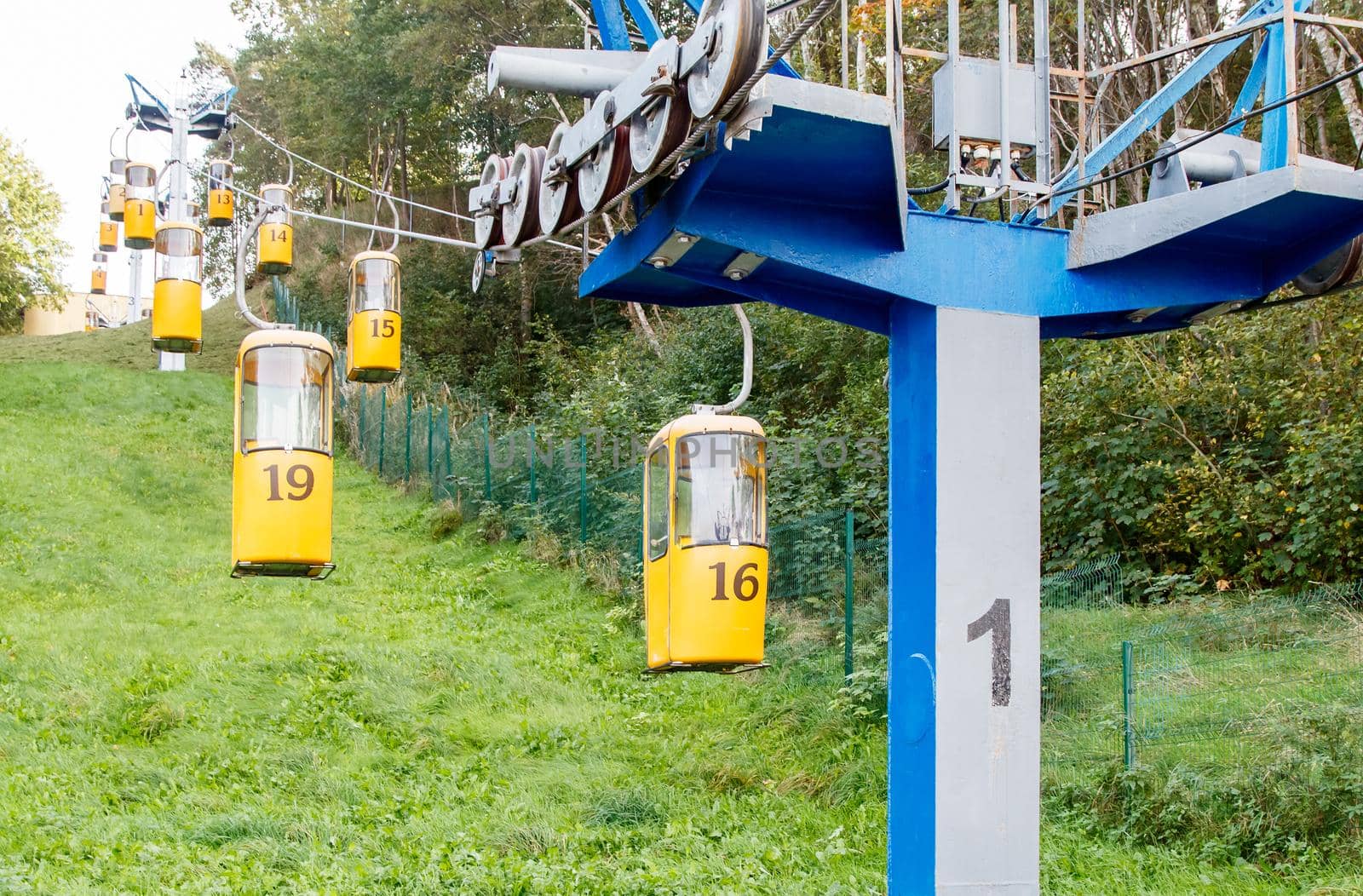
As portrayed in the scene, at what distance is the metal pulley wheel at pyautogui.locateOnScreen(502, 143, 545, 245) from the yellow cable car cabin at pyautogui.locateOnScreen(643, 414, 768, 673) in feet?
5.09

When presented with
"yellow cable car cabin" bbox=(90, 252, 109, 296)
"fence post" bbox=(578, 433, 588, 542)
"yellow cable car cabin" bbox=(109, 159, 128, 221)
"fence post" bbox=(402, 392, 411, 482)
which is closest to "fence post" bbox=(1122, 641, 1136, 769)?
"fence post" bbox=(578, 433, 588, 542)

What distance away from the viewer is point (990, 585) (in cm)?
672

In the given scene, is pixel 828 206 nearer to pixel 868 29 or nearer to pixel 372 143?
pixel 868 29

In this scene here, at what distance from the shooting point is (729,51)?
5617 millimetres

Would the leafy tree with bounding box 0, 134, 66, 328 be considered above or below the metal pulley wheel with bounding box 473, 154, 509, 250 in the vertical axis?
above

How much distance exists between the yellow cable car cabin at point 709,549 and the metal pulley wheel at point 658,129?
1503 mm

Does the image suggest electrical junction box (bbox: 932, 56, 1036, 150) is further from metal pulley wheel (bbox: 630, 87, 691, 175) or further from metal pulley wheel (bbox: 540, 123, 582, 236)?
metal pulley wheel (bbox: 540, 123, 582, 236)

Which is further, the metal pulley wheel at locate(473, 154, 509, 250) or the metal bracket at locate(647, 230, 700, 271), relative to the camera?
the metal pulley wheel at locate(473, 154, 509, 250)

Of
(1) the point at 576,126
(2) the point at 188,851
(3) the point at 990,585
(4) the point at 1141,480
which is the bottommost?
(2) the point at 188,851

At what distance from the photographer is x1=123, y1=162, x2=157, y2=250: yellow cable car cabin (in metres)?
28.0

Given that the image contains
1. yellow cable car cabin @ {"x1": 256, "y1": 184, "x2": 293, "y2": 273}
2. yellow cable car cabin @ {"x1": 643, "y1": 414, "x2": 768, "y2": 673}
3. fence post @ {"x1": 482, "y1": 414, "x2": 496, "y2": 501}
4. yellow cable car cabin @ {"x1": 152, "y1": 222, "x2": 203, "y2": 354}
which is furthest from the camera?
fence post @ {"x1": 482, "y1": 414, "x2": 496, "y2": 501}

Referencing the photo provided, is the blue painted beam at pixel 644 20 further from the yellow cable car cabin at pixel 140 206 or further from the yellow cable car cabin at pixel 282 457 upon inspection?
the yellow cable car cabin at pixel 140 206

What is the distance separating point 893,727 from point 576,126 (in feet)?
11.0

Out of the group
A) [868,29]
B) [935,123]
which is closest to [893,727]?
[935,123]
